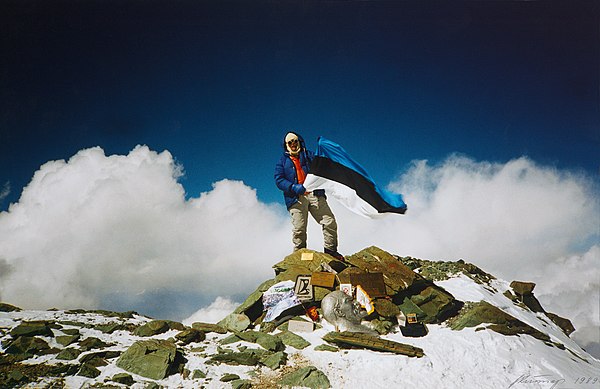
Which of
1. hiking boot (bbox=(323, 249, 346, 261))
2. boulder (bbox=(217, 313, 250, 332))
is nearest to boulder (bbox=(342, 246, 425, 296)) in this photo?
hiking boot (bbox=(323, 249, 346, 261))

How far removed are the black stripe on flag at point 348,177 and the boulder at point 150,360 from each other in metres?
6.85

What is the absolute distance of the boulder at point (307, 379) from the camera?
663cm

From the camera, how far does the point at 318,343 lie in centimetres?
844

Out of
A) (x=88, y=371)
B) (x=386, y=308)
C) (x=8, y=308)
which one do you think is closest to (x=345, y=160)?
(x=386, y=308)

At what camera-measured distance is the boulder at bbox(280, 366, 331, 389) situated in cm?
663

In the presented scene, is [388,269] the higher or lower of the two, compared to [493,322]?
higher

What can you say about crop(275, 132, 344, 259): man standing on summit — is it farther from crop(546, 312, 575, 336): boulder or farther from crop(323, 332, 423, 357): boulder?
crop(546, 312, 575, 336): boulder

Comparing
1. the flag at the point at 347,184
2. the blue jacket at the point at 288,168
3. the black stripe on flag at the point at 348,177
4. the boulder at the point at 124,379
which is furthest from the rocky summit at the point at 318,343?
the blue jacket at the point at 288,168

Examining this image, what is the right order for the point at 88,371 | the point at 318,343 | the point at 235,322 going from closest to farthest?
1. the point at 88,371
2. the point at 318,343
3. the point at 235,322

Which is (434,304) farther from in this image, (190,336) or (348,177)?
(190,336)

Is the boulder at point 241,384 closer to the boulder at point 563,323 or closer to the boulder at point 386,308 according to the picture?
the boulder at point 386,308

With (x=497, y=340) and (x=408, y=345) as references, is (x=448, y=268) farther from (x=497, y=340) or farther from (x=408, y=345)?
(x=408, y=345)

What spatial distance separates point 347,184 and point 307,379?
21.5 ft

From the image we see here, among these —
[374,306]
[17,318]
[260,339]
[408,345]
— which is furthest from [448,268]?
[17,318]
